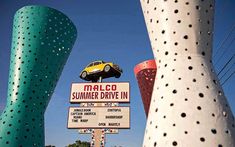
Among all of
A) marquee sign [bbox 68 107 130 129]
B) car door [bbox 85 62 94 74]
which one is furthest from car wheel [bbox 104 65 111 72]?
marquee sign [bbox 68 107 130 129]

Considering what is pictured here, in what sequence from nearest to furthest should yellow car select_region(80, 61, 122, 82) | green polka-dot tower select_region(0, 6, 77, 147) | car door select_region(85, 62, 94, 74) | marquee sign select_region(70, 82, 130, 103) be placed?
green polka-dot tower select_region(0, 6, 77, 147) < marquee sign select_region(70, 82, 130, 103) < yellow car select_region(80, 61, 122, 82) < car door select_region(85, 62, 94, 74)

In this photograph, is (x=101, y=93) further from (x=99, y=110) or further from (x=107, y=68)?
(x=107, y=68)

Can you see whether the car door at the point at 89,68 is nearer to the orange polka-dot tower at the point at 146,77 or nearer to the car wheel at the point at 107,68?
the car wheel at the point at 107,68

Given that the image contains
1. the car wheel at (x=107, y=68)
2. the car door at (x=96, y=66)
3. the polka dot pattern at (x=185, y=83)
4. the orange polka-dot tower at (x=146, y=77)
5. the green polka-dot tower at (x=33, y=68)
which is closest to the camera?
the polka dot pattern at (x=185, y=83)

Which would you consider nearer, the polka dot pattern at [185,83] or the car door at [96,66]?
the polka dot pattern at [185,83]

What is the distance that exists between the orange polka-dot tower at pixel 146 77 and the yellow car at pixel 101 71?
125 centimetres

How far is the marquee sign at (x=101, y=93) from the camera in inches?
384

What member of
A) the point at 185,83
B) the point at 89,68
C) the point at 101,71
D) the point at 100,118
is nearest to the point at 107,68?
the point at 101,71

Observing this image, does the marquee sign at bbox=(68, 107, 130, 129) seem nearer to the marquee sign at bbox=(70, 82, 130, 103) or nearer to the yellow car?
the marquee sign at bbox=(70, 82, 130, 103)

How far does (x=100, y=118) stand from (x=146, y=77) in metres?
4.38

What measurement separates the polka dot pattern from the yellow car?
10135 millimetres

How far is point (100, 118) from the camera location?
9.42 m

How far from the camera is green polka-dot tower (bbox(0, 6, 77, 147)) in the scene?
24.8 feet

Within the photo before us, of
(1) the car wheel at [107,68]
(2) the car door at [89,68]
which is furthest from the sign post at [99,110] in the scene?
(2) the car door at [89,68]
